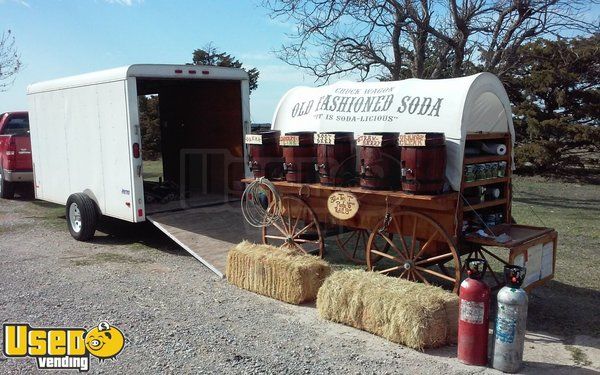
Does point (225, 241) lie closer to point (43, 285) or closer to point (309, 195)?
point (309, 195)

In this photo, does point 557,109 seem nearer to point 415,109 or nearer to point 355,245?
point 355,245

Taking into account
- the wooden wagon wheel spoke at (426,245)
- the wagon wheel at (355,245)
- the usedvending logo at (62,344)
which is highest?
the wooden wagon wheel spoke at (426,245)

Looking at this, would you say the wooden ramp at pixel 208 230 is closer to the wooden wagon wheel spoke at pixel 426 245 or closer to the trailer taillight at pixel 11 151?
the wooden wagon wheel spoke at pixel 426 245

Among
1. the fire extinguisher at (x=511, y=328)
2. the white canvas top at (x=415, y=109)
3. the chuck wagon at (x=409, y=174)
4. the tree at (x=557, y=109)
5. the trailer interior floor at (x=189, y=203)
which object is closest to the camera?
the fire extinguisher at (x=511, y=328)

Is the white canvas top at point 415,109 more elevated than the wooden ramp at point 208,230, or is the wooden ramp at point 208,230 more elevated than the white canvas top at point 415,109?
the white canvas top at point 415,109

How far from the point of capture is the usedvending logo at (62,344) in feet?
15.0

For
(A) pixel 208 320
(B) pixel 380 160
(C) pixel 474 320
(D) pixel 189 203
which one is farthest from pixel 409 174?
(D) pixel 189 203

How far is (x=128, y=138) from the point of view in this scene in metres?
7.77

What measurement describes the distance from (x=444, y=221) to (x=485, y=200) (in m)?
0.83

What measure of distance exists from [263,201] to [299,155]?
1171mm

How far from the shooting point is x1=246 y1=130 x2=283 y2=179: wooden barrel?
722 cm

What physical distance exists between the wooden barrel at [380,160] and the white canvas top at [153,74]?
3467 millimetres

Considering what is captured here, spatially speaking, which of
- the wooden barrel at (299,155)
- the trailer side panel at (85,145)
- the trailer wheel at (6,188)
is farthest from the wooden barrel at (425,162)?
the trailer wheel at (6,188)

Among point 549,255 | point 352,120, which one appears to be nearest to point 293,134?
point 352,120
